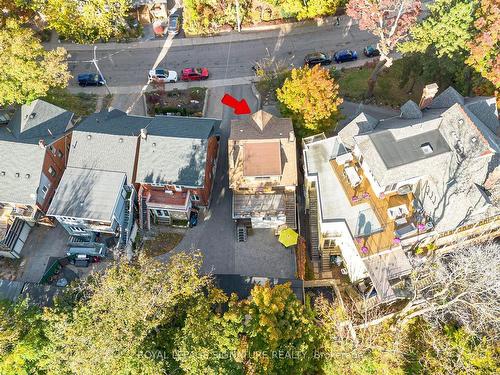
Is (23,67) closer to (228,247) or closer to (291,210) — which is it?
(228,247)

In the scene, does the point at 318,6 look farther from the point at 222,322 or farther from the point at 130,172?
the point at 222,322

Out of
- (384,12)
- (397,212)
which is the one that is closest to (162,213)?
(397,212)

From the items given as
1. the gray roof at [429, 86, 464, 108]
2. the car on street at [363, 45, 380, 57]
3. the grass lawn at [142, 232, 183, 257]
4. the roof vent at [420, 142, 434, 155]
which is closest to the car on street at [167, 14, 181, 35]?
the car on street at [363, 45, 380, 57]

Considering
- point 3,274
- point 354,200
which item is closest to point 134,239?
point 3,274

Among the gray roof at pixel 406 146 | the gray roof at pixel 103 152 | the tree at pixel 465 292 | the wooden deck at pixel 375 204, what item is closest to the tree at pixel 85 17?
the gray roof at pixel 103 152

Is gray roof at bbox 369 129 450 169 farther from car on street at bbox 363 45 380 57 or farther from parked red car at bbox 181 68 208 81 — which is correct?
parked red car at bbox 181 68 208 81
